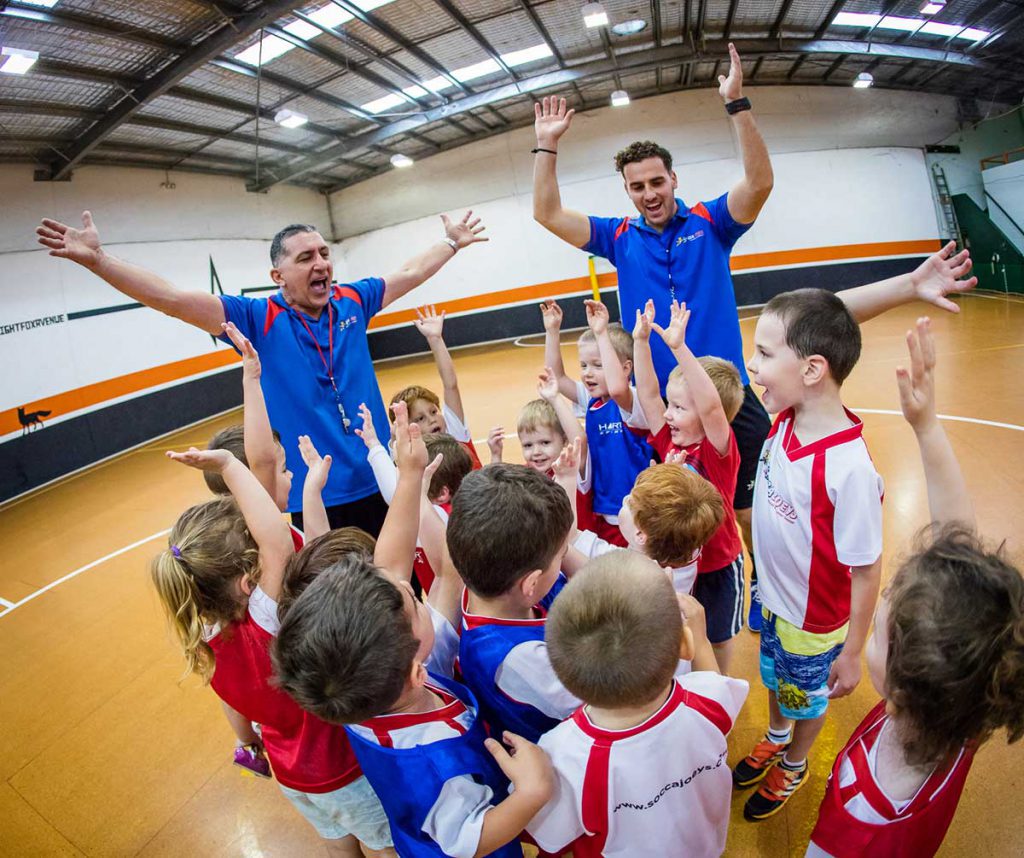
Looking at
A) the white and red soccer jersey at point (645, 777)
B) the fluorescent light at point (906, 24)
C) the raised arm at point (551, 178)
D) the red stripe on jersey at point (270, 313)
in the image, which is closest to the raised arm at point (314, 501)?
the red stripe on jersey at point (270, 313)

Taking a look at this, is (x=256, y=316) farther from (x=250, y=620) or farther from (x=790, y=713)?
(x=790, y=713)

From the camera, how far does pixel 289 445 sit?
104 inches

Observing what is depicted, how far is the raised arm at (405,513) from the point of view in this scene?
1666mm

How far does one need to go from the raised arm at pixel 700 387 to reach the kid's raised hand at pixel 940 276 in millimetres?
664

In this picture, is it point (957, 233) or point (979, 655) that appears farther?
point (957, 233)

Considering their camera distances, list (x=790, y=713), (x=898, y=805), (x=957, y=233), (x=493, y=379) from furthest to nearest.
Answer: (x=957, y=233)
(x=493, y=379)
(x=790, y=713)
(x=898, y=805)

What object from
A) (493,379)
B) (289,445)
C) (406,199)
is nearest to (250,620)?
(289,445)

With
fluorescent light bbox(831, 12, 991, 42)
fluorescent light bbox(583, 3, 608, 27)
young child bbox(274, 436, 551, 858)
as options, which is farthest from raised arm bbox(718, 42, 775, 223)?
fluorescent light bbox(831, 12, 991, 42)

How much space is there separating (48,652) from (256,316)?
3.40 meters

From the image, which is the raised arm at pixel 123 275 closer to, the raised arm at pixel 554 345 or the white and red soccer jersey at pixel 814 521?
the raised arm at pixel 554 345

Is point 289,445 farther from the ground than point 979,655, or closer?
farther from the ground

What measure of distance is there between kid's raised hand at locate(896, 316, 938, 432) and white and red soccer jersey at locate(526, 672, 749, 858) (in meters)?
0.75

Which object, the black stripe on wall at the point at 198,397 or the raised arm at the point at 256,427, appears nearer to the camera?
the raised arm at the point at 256,427

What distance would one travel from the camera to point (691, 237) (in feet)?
8.38
